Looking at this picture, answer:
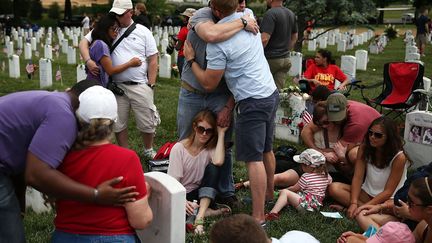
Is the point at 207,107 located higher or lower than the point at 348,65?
higher

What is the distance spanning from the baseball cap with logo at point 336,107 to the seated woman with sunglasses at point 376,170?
0.52 metres

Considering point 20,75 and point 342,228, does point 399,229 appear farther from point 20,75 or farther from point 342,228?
point 20,75

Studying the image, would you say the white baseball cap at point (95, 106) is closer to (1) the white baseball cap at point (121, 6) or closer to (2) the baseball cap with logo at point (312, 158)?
(2) the baseball cap with logo at point (312, 158)

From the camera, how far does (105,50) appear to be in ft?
19.2

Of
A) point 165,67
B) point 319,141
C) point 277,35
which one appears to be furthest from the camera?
point 165,67

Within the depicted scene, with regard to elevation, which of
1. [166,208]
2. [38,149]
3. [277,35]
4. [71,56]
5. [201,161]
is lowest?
[71,56]

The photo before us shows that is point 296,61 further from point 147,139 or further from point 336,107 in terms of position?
point 336,107

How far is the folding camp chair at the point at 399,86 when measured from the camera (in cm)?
852

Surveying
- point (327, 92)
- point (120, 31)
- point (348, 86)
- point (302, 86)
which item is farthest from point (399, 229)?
point (348, 86)

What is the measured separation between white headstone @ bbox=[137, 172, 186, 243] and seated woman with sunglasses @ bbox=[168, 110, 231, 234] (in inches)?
53.4

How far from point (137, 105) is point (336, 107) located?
2.08 metres

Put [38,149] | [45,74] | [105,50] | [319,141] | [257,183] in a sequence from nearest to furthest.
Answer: [38,149] < [257,183] < [319,141] < [105,50] < [45,74]

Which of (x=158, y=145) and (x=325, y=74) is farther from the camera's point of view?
(x=325, y=74)

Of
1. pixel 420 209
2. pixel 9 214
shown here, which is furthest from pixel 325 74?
pixel 9 214
